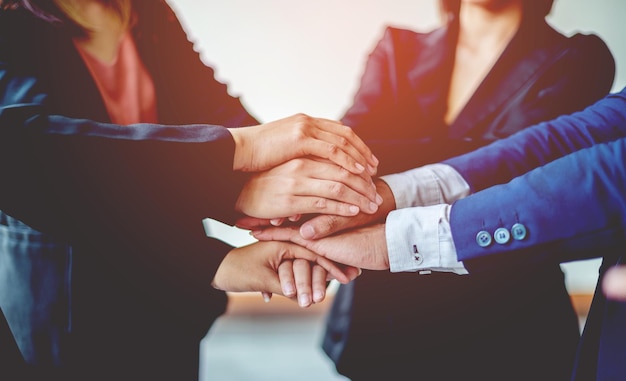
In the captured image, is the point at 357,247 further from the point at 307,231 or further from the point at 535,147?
the point at 535,147

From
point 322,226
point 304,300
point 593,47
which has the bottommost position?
point 304,300

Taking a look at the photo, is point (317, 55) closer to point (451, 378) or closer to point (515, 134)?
point (515, 134)

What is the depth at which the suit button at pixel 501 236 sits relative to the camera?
55cm

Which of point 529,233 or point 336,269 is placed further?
point 336,269

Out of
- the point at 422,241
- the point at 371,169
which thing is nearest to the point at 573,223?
the point at 422,241

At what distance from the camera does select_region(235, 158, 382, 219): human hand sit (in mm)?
643

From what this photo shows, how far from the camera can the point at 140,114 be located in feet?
2.48

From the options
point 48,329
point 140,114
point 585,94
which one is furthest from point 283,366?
point 585,94

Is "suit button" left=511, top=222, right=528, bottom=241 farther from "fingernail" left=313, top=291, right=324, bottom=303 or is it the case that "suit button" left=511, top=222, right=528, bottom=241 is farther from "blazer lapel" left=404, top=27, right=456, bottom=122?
"blazer lapel" left=404, top=27, right=456, bottom=122

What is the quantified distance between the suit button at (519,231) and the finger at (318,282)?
26 centimetres

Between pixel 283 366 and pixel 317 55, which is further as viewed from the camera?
pixel 283 366

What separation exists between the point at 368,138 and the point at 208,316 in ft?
1.43

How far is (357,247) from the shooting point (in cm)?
64

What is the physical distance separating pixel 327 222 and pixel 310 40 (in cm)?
41
